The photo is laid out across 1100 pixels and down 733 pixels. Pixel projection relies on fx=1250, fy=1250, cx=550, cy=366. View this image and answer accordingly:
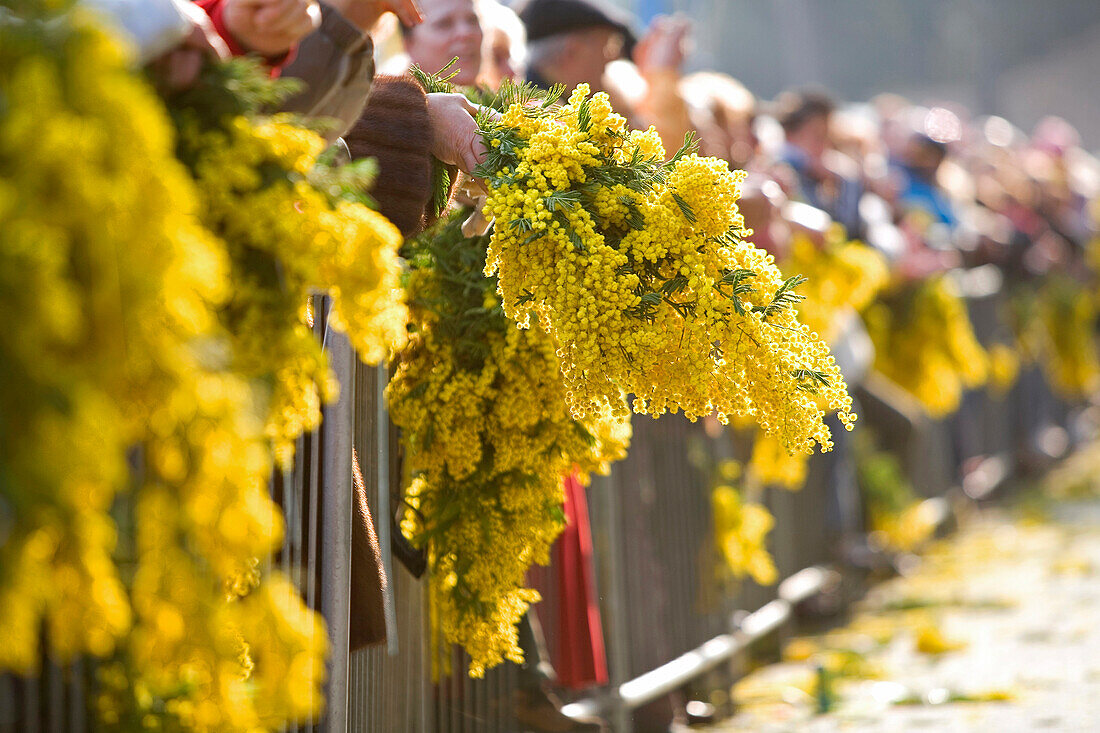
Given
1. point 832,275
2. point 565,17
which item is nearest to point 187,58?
point 565,17

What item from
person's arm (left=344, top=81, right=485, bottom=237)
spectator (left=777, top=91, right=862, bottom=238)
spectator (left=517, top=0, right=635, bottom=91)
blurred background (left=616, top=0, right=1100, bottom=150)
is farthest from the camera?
blurred background (left=616, top=0, right=1100, bottom=150)

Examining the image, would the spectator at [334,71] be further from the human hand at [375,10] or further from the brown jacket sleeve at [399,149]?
the brown jacket sleeve at [399,149]

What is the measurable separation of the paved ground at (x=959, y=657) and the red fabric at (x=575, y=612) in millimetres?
1243

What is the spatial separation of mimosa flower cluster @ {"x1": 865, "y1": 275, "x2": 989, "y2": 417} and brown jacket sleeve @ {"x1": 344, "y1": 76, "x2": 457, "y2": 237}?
4.97 meters

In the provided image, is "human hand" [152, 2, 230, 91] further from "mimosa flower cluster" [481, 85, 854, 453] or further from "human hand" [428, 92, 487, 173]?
"human hand" [428, 92, 487, 173]

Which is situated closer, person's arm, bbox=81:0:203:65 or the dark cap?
person's arm, bbox=81:0:203:65

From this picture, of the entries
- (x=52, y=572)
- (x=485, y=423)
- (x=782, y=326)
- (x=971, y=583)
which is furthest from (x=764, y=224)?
(x=971, y=583)

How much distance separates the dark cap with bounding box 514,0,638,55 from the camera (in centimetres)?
413

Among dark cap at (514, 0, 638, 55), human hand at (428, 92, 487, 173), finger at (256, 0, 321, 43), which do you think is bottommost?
finger at (256, 0, 321, 43)

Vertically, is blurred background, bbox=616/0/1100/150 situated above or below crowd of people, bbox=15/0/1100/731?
above

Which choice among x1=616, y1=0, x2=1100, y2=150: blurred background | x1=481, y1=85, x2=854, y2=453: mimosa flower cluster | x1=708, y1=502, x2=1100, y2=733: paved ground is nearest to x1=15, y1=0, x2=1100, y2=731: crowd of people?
x1=481, y1=85, x2=854, y2=453: mimosa flower cluster

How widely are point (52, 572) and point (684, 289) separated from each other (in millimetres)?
1131

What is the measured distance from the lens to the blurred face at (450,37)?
322 cm

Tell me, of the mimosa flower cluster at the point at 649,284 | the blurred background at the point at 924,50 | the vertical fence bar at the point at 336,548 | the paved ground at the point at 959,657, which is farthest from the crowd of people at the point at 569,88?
the blurred background at the point at 924,50
